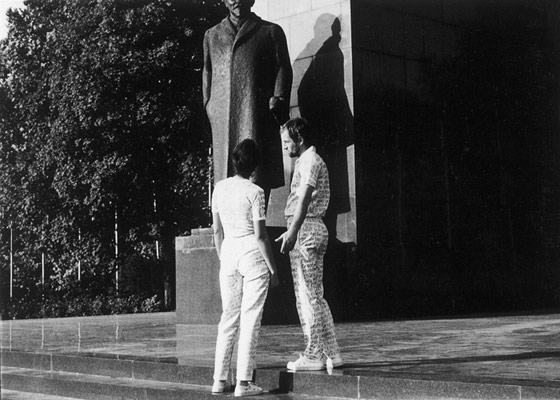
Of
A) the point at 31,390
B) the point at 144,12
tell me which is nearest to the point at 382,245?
the point at 31,390

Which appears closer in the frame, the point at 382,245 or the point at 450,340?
the point at 450,340

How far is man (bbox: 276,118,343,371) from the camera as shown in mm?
7160

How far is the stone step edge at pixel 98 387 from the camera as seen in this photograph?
23.7ft

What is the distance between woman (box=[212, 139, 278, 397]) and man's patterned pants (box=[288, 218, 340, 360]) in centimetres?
41

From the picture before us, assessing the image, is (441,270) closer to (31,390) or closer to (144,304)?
(31,390)

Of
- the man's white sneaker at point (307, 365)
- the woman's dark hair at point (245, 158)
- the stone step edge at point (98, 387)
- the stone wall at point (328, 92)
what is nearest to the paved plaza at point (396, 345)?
the man's white sneaker at point (307, 365)

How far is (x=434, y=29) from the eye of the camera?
1506 cm

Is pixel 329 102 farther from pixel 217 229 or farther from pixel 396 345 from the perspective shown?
pixel 217 229

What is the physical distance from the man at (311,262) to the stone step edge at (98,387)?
0.49 metres

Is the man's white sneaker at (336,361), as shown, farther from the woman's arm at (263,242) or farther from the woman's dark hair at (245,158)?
the woman's dark hair at (245,158)

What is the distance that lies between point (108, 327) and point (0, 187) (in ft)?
55.1

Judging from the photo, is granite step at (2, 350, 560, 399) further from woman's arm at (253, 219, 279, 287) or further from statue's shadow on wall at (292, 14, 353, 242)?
statue's shadow on wall at (292, 14, 353, 242)

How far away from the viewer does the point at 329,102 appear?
45.1 feet

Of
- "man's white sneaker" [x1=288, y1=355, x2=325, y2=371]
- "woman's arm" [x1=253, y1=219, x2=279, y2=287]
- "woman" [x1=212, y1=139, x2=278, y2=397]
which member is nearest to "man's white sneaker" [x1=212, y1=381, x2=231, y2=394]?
"woman" [x1=212, y1=139, x2=278, y2=397]
